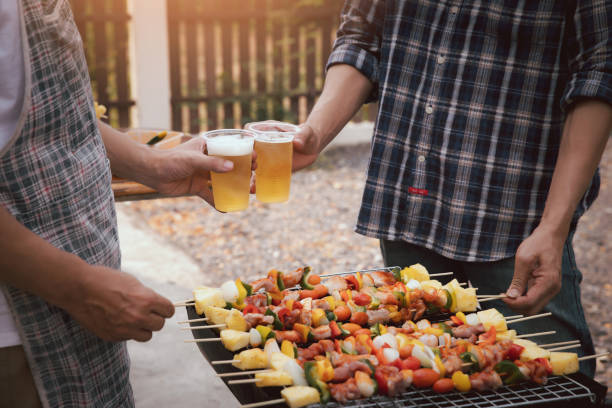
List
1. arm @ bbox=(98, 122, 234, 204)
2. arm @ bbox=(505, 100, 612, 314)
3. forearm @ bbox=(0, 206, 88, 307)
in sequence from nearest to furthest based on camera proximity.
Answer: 1. forearm @ bbox=(0, 206, 88, 307)
2. arm @ bbox=(505, 100, 612, 314)
3. arm @ bbox=(98, 122, 234, 204)

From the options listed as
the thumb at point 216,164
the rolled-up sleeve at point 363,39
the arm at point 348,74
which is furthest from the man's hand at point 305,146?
the thumb at point 216,164

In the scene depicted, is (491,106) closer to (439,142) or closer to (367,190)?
(439,142)

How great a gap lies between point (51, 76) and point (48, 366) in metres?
0.78

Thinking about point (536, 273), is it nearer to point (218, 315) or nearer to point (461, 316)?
point (461, 316)

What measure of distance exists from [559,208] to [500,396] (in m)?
0.71

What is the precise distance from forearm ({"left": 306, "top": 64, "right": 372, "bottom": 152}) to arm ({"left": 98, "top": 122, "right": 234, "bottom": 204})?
54 cm

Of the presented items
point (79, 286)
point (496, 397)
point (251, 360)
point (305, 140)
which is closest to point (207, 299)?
point (251, 360)

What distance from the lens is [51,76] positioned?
1.64m

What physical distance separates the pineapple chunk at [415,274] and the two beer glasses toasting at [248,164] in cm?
53

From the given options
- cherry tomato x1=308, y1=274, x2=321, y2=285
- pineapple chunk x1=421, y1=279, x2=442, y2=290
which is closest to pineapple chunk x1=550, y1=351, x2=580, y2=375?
pineapple chunk x1=421, y1=279, x2=442, y2=290

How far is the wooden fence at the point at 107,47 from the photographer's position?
303 inches

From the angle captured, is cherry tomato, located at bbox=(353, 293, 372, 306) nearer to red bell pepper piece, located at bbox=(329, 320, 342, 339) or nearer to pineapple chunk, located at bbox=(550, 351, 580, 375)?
red bell pepper piece, located at bbox=(329, 320, 342, 339)

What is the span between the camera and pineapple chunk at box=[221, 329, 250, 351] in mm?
1915

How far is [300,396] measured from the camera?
163cm
